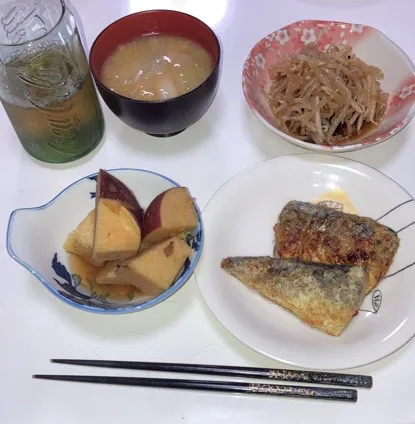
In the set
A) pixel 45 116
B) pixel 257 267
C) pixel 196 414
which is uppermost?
pixel 45 116

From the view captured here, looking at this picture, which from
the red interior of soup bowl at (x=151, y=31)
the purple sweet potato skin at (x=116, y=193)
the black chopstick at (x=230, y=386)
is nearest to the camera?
the black chopstick at (x=230, y=386)

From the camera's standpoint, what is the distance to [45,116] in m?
1.24

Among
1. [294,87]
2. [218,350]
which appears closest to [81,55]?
[294,87]

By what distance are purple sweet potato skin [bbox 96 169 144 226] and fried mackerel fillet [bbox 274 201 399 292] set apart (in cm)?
33

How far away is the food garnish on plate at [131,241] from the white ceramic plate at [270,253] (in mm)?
88

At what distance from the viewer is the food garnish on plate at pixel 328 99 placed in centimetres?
135

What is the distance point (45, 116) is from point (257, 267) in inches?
24.0

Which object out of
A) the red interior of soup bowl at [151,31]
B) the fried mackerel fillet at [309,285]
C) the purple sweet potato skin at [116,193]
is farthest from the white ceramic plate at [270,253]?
the red interior of soup bowl at [151,31]

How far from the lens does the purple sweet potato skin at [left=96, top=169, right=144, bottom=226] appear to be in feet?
3.73

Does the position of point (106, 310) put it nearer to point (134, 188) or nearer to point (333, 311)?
point (134, 188)

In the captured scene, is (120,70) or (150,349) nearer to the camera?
(150,349)

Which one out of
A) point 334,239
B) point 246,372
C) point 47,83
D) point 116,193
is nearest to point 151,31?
point 47,83

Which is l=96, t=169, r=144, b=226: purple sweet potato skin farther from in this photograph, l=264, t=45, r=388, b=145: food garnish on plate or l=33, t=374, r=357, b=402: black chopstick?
l=264, t=45, r=388, b=145: food garnish on plate

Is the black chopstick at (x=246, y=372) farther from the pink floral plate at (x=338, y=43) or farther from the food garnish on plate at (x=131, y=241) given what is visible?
the pink floral plate at (x=338, y=43)
